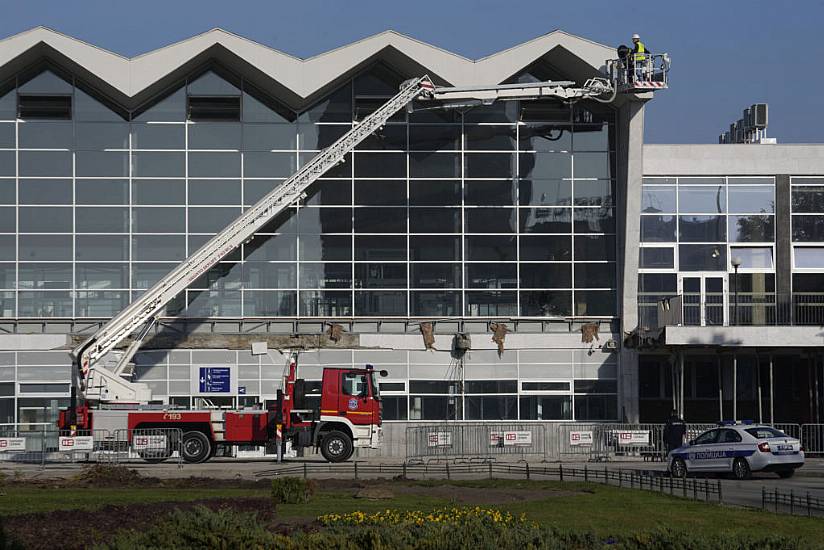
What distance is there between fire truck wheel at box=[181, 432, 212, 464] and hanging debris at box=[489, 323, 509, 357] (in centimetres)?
1268

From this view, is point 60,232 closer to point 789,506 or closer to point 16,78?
point 16,78

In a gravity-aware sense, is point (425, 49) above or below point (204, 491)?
above

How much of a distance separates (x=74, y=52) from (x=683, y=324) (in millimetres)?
24051

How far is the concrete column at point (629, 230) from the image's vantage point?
46.9 metres

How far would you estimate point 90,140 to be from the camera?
157 ft

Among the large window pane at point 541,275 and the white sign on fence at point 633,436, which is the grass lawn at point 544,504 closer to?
the white sign on fence at point 633,436

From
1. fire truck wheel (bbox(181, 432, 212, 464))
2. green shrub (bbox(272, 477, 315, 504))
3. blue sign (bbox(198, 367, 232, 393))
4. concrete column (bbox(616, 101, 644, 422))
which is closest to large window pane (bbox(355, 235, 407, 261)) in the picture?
blue sign (bbox(198, 367, 232, 393))

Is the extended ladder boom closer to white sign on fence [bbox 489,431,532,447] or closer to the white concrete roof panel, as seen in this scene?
the white concrete roof panel

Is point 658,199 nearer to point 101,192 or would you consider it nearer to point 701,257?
point 701,257

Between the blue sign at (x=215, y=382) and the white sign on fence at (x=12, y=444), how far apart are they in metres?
7.65

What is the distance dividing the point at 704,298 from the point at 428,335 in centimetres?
1033

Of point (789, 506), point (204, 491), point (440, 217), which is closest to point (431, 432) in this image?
point (440, 217)

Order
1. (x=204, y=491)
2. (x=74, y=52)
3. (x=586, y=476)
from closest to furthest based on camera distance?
1. (x=204, y=491)
2. (x=586, y=476)
3. (x=74, y=52)

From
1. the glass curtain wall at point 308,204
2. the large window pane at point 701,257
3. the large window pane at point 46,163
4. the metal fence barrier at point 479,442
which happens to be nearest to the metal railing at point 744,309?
the large window pane at point 701,257
